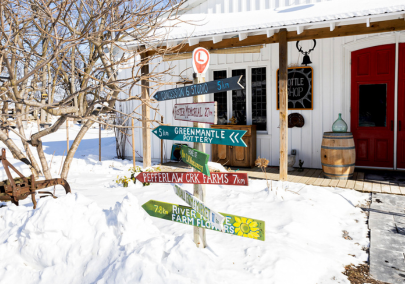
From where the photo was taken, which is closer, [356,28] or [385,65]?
[356,28]

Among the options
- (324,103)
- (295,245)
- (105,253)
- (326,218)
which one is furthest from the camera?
(324,103)

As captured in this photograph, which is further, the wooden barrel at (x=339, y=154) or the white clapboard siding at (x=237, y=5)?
the white clapboard siding at (x=237, y=5)

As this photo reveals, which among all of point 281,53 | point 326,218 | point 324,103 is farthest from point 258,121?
point 326,218

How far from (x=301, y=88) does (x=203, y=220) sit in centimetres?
593

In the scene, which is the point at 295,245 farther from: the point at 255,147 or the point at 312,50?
the point at 312,50

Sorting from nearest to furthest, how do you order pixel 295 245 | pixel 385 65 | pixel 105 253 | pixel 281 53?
pixel 105 253 → pixel 295 245 → pixel 281 53 → pixel 385 65

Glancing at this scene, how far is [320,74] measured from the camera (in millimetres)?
8047

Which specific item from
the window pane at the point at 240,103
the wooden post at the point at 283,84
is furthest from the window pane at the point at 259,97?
the wooden post at the point at 283,84

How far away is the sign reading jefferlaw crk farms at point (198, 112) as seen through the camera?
3.15m

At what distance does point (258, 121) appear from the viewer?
8828 mm

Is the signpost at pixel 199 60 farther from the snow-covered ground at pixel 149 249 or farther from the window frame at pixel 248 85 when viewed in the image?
the window frame at pixel 248 85

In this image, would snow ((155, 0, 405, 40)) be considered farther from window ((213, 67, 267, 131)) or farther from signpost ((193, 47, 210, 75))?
signpost ((193, 47, 210, 75))

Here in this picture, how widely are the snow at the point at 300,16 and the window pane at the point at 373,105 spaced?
6.42ft

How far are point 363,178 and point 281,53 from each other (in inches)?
119
